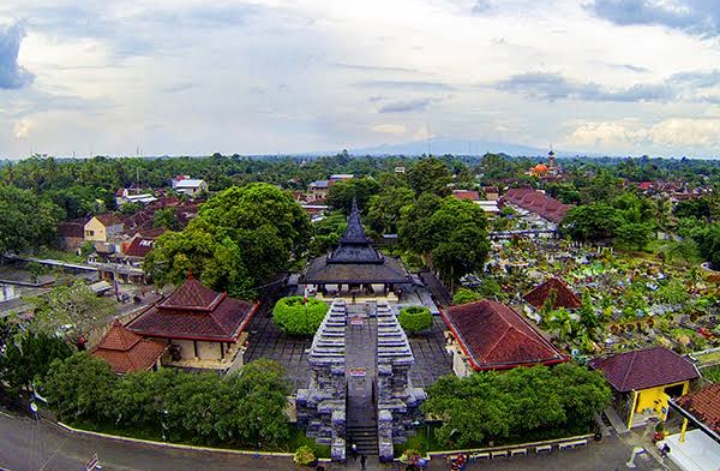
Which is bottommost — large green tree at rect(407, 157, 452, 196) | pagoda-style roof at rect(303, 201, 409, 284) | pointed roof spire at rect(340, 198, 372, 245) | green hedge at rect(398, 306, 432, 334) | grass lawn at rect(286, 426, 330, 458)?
grass lawn at rect(286, 426, 330, 458)


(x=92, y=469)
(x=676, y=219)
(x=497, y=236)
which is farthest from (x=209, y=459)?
(x=676, y=219)

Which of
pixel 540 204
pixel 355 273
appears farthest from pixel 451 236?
pixel 540 204

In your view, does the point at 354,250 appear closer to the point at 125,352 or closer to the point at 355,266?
the point at 355,266

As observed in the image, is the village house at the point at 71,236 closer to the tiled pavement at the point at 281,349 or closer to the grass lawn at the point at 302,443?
the tiled pavement at the point at 281,349

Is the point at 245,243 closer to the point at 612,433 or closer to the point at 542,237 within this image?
the point at 612,433

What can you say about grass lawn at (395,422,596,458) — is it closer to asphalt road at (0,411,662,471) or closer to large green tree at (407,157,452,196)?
asphalt road at (0,411,662,471)

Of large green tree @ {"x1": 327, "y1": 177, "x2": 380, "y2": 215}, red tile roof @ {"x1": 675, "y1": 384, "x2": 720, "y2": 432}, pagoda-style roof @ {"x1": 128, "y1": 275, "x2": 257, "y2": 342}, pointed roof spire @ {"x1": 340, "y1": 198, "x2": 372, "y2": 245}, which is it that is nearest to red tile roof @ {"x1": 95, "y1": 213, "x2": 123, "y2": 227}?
large green tree @ {"x1": 327, "y1": 177, "x2": 380, "y2": 215}
